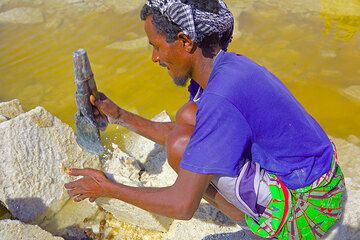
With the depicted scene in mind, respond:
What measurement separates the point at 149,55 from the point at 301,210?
9.94 ft

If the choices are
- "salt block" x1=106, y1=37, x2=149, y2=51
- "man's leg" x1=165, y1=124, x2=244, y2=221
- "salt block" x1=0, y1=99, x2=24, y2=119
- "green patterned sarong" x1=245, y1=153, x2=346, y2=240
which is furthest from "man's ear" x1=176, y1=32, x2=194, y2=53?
"salt block" x1=106, y1=37, x2=149, y2=51

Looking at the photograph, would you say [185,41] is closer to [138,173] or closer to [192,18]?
[192,18]

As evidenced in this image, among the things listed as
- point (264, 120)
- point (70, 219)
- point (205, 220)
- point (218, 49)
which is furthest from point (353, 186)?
point (70, 219)

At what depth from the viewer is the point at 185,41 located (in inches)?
72.7

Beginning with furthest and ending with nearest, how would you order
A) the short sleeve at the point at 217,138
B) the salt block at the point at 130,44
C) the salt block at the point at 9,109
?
the salt block at the point at 130,44
the salt block at the point at 9,109
the short sleeve at the point at 217,138

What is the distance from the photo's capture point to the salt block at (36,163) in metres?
2.59

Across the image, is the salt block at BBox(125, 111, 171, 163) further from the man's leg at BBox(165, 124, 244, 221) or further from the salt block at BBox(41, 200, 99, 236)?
the man's leg at BBox(165, 124, 244, 221)

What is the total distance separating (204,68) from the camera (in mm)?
1915

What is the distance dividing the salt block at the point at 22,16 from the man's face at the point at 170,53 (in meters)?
3.79

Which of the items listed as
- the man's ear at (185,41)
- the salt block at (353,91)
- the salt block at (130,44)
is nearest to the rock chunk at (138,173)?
the man's ear at (185,41)

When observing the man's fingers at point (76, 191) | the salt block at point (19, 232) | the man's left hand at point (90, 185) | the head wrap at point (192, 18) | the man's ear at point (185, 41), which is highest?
the head wrap at point (192, 18)

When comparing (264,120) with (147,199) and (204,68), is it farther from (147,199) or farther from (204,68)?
(147,199)

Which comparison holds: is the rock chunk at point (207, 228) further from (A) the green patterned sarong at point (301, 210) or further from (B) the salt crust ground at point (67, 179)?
(A) the green patterned sarong at point (301, 210)

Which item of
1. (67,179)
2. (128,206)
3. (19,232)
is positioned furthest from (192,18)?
(67,179)
